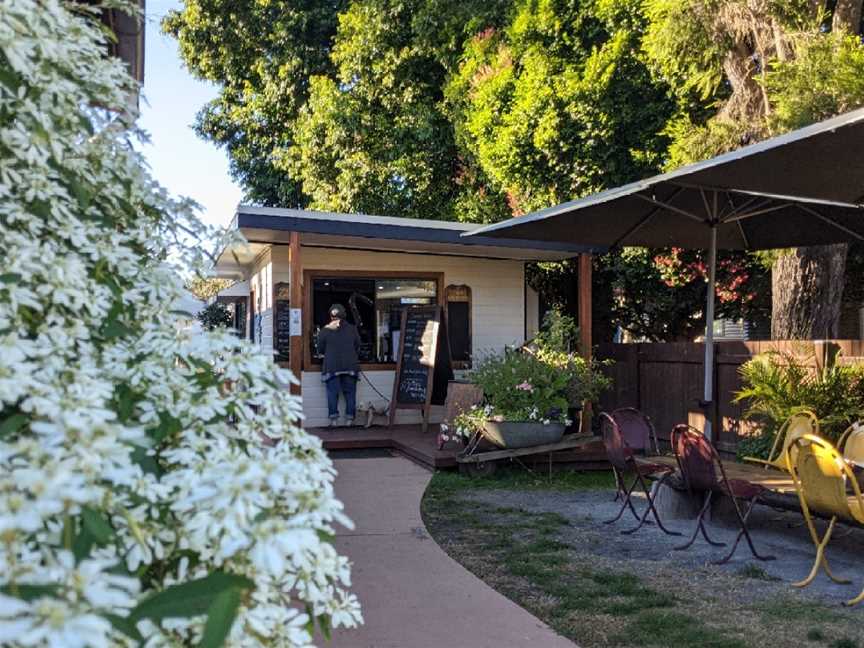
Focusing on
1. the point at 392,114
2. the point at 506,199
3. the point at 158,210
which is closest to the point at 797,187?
the point at 158,210

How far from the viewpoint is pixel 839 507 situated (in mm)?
4613

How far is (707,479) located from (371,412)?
6449 millimetres

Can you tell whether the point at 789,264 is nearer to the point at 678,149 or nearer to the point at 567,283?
the point at 678,149

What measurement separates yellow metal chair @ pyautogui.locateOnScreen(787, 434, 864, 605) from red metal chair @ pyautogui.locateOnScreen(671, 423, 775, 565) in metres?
0.51

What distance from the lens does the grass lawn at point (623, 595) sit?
410 centimetres

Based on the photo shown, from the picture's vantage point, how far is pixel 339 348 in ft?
36.2

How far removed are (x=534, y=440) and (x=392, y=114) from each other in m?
10.7

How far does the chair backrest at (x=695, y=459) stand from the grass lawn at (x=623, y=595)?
57 cm

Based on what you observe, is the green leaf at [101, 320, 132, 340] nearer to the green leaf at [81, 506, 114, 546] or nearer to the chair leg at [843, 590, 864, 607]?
the green leaf at [81, 506, 114, 546]

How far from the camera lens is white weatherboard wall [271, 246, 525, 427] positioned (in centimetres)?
1164

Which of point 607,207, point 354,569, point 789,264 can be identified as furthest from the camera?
point 789,264

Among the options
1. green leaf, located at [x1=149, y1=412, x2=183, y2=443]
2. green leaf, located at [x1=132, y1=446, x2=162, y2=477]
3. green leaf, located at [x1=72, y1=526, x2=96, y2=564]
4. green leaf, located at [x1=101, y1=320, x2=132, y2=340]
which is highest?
green leaf, located at [x1=101, y1=320, x2=132, y2=340]

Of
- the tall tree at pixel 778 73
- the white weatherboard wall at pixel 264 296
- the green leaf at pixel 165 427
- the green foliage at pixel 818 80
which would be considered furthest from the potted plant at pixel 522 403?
the green leaf at pixel 165 427

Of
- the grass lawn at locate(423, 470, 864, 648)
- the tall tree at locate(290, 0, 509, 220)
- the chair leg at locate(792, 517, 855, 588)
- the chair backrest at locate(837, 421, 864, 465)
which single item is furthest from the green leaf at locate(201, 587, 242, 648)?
the tall tree at locate(290, 0, 509, 220)
